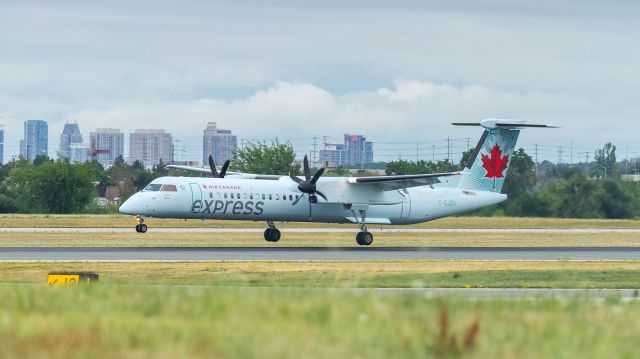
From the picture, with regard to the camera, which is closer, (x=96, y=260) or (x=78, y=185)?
(x=96, y=260)

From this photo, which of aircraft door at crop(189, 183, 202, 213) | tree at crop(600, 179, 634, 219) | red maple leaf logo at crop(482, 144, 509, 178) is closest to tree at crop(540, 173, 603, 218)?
tree at crop(600, 179, 634, 219)

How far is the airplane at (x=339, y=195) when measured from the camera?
5091 centimetres

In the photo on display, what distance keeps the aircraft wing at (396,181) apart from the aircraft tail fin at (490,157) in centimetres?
416

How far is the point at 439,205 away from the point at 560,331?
45.3m

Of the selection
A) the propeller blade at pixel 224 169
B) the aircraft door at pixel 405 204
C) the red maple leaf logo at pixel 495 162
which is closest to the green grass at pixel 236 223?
the propeller blade at pixel 224 169

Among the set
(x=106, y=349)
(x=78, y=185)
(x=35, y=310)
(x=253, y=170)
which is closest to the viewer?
(x=106, y=349)

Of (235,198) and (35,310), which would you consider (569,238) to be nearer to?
(235,198)

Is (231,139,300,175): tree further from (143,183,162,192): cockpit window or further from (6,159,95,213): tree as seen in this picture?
(143,183,162,192): cockpit window

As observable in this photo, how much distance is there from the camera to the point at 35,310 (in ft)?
42.5

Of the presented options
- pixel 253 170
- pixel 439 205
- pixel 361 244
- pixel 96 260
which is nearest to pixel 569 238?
pixel 439 205

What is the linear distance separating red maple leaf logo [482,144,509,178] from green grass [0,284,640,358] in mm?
44024

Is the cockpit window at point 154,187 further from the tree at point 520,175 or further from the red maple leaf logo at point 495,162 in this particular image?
the tree at point 520,175

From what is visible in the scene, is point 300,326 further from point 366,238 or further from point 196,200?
point 366,238

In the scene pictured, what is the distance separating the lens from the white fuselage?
5066 cm
